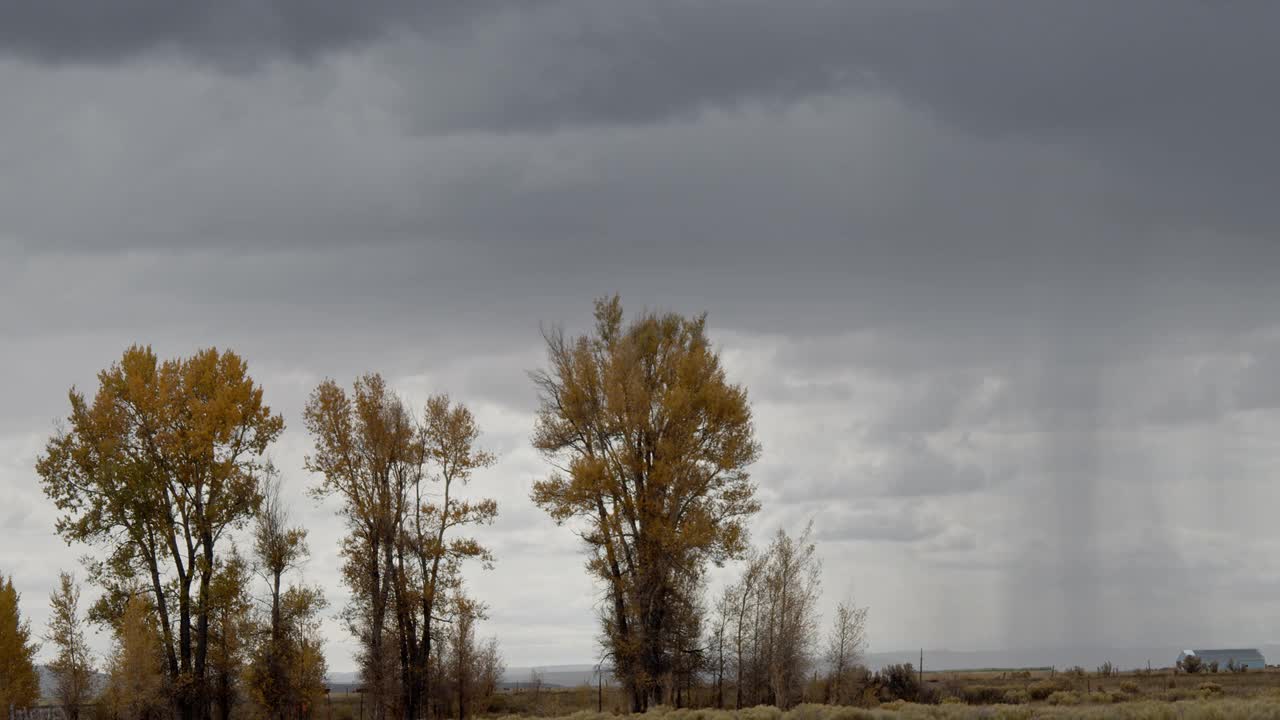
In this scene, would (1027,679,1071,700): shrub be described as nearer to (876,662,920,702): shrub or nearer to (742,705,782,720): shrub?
(876,662,920,702): shrub

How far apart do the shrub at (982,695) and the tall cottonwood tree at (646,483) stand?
499 inches

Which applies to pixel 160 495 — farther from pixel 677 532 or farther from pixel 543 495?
pixel 677 532

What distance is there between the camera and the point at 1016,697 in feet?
158

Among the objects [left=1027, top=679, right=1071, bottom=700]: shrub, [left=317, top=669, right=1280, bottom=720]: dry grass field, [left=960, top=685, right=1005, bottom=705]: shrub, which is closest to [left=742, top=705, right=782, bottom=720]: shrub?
[left=317, top=669, right=1280, bottom=720]: dry grass field

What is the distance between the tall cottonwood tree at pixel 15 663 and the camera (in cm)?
5984

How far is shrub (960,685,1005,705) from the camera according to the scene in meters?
49.5

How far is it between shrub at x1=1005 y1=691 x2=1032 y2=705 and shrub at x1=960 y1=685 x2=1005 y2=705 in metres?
0.43

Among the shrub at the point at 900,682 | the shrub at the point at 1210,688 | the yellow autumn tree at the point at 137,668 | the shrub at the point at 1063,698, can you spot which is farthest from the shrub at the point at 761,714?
the yellow autumn tree at the point at 137,668

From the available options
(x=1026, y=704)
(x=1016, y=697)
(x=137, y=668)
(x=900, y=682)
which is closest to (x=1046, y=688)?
(x=900, y=682)

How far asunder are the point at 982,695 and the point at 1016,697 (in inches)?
144

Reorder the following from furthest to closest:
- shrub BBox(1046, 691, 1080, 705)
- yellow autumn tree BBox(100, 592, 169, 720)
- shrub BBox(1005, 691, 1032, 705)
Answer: shrub BBox(1005, 691, 1032, 705) → shrub BBox(1046, 691, 1080, 705) → yellow autumn tree BBox(100, 592, 169, 720)

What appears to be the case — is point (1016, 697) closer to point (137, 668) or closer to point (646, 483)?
point (646, 483)

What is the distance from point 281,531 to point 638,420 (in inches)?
697

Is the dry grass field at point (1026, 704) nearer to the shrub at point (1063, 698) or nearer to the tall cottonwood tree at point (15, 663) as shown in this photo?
the shrub at point (1063, 698)
